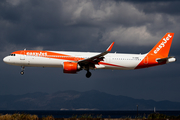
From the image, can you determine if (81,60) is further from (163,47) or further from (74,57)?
(163,47)

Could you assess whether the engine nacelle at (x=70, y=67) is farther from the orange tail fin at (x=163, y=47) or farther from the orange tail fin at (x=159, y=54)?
the orange tail fin at (x=163, y=47)

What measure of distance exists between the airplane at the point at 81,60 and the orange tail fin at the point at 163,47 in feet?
5.87

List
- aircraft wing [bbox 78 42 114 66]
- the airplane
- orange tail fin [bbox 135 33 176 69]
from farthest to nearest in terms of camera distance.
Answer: orange tail fin [bbox 135 33 176 69], the airplane, aircraft wing [bbox 78 42 114 66]

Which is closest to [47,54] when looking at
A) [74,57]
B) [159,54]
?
[74,57]

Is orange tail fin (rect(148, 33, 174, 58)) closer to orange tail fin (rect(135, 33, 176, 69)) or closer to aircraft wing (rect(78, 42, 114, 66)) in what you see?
orange tail fin (rect(135, 33, 176, 69))

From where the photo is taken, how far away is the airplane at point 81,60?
49.1 metres

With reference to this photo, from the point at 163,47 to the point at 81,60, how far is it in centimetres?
1900

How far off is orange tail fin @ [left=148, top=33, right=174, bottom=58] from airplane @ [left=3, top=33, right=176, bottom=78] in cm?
179

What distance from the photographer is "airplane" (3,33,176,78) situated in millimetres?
49094

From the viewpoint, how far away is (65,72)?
48688 millimetres

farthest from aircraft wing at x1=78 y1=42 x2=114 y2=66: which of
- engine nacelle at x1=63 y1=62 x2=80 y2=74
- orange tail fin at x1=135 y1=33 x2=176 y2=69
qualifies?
orange tail fin at x1=135 y1=33 x2=176 y2=69

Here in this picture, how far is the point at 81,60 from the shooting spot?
4900 centimetres

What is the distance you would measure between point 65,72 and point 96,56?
622 cm

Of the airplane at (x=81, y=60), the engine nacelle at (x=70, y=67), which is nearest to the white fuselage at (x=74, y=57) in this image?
the airplane at (x=81, y=60)
